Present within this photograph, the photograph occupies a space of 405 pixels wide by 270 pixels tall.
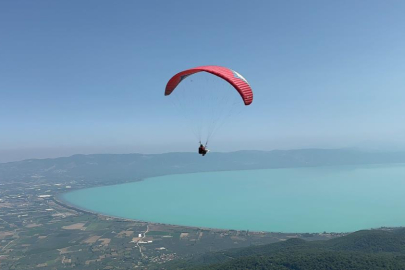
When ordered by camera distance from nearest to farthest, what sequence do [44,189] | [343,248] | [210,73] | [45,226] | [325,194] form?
[210,73], [343,248], [45,226], [325,194], [44,189]

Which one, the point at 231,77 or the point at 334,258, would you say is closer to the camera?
the point at 231,77

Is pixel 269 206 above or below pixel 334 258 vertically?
below

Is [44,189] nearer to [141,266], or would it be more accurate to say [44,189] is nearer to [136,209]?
[136,209]

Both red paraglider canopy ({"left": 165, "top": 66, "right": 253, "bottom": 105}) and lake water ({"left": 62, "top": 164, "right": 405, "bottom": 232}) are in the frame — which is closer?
red paraglider canopy ({"left": 165, "top": 66, "right": 253, "bottom": 105})

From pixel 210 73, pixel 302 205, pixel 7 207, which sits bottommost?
pixel 7 207

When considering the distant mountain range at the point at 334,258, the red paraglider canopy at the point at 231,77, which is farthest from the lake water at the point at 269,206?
the red paraglider canopy at the point at 231,77

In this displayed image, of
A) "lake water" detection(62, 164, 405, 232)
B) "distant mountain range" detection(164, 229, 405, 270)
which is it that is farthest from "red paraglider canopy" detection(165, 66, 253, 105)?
"lake water" detection(62, 164, 405, 232)

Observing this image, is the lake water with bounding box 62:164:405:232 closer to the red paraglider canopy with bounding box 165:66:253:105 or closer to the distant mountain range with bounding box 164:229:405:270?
the distant mountain range with bounding box 164:229:405:270

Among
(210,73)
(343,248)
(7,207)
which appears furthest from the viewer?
(7,207)

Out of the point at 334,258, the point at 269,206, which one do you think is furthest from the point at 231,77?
the point at 269,206

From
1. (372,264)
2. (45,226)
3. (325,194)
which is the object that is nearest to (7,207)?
(45,226)

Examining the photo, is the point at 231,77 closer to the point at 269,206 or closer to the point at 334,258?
the point at 334,258
